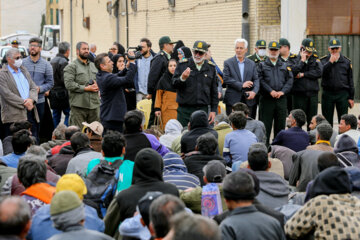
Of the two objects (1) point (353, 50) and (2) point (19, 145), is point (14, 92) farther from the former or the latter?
(1) point (353, 50)

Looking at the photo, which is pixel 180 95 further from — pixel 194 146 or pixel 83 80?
pixel 194 146

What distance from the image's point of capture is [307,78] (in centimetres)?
1238

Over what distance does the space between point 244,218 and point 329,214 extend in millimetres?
698

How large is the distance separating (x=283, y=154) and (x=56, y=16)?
42.2 meters

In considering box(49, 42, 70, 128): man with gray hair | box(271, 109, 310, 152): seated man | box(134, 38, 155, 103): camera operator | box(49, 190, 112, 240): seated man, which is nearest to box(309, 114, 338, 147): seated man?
box(271, 109, 310, 152): seated man

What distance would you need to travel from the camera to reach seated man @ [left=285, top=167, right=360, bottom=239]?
4.85 meters

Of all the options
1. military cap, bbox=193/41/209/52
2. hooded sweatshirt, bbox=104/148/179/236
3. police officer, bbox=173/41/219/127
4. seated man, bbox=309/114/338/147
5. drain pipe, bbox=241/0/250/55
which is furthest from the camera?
drain pipe, bbox=241/0/250/55

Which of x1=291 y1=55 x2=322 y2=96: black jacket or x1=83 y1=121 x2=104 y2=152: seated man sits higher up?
x1=291 y1=55 x2=322 y2=96: black jacket

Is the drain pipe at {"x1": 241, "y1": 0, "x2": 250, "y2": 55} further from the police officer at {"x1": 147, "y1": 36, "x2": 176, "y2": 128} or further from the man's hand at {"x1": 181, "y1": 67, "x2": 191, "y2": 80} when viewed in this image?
the man's hand at {"x1": 181, "y1": 67, "x2": 191, "y2": 80}

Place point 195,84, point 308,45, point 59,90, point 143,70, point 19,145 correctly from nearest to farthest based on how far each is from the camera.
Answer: point 19,145, point 195,84, point 308,45, point 59,90, point 143,70

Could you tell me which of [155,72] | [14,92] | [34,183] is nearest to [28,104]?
[14,92]

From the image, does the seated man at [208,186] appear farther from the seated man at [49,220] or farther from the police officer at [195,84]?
the police officer at [195,84]

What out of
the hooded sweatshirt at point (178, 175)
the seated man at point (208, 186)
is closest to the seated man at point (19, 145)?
the hooded sweatshirt at point (178, 175)

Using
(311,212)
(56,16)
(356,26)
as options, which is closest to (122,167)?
(311,212)
